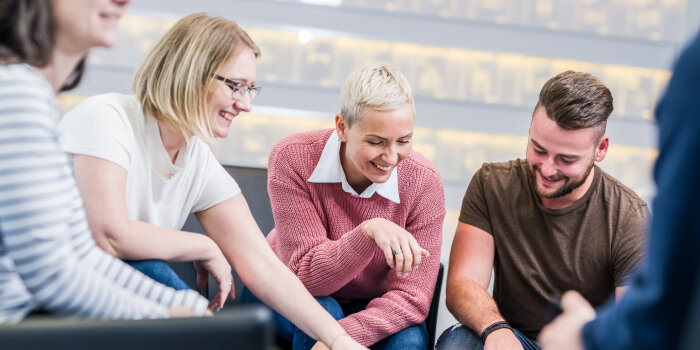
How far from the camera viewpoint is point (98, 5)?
90cm

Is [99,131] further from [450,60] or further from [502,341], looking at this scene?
[450,60]

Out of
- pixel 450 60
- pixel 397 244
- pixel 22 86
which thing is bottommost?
pixel 397 244

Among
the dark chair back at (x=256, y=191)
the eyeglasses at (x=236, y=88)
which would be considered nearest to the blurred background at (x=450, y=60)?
the dark chair back at (x=256, y=191)

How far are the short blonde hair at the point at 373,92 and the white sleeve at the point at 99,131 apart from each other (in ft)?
1.82

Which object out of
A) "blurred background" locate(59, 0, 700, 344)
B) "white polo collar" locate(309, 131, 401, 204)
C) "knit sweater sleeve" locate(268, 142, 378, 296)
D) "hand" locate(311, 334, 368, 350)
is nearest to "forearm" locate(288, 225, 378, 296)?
"knit sweater sleeve" locate(268, 142, 378, 296)

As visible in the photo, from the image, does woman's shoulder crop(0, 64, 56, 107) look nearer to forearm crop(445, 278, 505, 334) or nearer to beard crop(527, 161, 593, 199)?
forearm crop(445, 278, 505, 334)

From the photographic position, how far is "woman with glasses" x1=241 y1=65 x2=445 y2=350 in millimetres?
1620

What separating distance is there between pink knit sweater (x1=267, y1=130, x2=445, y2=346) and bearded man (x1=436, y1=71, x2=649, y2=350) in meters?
0.12

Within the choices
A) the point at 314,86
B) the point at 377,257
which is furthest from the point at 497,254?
the point at 314,86

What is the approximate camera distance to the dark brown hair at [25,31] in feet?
2.69

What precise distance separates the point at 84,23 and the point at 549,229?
4.26 feet

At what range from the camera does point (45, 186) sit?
77 cm

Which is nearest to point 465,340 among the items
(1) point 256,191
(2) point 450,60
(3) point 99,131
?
(1) point 256,191

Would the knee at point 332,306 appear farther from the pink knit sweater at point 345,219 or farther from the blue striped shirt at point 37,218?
the blue striped shirt at point 37,218
